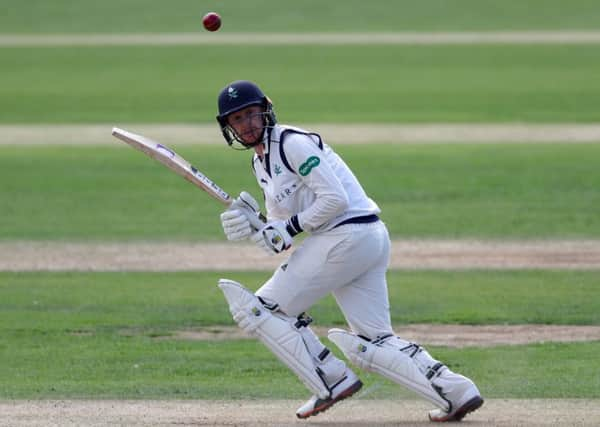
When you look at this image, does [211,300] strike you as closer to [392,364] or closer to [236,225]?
[236,225]

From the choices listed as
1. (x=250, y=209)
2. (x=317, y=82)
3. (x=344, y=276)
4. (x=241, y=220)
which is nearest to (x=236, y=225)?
(x=241, y=220)

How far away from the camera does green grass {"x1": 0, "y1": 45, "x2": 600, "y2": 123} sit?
1108 inches

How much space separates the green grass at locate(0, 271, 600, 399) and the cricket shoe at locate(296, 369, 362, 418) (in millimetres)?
1015

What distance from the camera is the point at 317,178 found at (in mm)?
6949

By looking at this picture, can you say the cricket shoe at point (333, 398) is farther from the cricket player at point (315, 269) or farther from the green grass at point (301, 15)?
the green grass at point (301, 15)

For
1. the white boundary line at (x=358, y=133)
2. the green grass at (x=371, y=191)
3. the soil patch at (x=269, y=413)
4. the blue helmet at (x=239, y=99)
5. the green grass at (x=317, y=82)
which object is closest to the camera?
the blue helmet at (x=239, y=99)

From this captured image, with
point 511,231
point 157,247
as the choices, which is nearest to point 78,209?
point 157,247

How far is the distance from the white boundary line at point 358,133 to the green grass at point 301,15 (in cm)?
2497

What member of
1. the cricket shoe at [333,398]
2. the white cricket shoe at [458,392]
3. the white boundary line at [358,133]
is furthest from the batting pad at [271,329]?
the white boundary line at [358,133]

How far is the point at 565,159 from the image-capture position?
67.7 feet

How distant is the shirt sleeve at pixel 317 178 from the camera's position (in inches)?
274

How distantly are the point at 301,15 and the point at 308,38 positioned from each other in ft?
20.6

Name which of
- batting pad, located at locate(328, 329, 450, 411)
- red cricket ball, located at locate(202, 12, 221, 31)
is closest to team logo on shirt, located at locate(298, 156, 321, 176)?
batting pad, located at locate(328, 329, 450, 411)

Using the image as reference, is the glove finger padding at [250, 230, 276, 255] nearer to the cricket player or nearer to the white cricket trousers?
the cricket player
